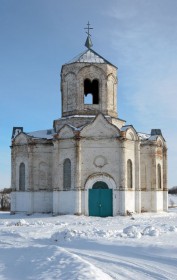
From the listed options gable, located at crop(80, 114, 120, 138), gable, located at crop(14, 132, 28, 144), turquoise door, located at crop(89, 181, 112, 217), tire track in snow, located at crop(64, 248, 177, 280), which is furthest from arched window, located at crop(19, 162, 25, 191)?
tire track in snow, located at crop(64, 248, 177, 280)

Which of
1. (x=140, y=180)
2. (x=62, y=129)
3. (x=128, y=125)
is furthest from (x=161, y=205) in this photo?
(x=62, y=129)

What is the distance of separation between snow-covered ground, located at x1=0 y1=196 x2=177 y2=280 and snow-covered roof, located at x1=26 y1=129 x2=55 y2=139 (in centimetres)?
1112

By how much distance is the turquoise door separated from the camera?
901 inches

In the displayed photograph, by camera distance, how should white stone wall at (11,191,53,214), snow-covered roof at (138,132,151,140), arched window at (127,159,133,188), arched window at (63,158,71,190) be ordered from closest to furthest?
arched window at (63,158,71,190) < arched window at (127,159,133,188) < white stone wall at (11,191,53,214) < snow-covered roof at (138,132,151,140)

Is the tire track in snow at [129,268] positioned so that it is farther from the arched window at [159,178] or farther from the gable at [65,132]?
the arched window at [159,178]

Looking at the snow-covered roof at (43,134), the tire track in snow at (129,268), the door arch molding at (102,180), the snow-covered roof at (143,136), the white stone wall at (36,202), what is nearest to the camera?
the tire track in snow at (129,268)

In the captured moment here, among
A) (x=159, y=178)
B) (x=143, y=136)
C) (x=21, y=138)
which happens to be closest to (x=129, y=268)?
(x=21, y=138)

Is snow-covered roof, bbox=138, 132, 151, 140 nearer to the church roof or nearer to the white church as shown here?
the white church

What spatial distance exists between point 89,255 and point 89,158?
13.1 metres

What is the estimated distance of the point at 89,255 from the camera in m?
10.4

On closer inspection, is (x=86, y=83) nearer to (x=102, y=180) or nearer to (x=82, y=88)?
(x=82, y=88)

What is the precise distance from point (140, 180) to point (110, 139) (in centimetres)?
381

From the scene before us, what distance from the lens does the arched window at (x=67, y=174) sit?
23.5 m

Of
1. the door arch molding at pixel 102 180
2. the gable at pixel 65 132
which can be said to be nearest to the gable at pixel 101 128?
the gable at pixel 65 132
